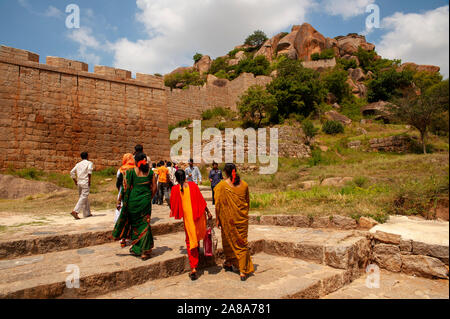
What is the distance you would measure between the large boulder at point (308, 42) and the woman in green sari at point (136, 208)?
47.5 meters

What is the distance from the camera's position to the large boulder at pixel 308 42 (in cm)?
4600

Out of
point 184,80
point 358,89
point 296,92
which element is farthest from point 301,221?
point 184,80

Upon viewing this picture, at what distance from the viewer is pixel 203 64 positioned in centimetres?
5650

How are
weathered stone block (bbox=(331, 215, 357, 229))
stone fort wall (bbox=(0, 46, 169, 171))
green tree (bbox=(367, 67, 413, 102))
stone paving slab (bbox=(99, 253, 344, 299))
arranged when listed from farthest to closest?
green tree (bbox=(367, 67, 413, 102)) < stone fort wall (bbox=(0, 46, 169, 171)) < weathered stone block (bbox=(331, 215, 357, 229)) < stone paving slab (bbox=(99, 253, 344, 299))

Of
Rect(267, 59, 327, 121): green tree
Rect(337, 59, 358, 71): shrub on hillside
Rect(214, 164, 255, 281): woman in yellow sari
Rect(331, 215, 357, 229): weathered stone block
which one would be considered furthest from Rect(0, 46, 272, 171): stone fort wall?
A: Rect(337, 59, 358, 71): shrub on hillside

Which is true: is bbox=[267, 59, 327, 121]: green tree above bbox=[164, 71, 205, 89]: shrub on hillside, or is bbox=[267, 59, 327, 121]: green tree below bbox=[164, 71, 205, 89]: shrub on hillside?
below

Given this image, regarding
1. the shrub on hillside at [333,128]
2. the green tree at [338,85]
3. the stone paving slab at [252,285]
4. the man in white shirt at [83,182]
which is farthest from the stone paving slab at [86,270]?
the green tree at [338,85]

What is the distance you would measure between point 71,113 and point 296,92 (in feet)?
68.5

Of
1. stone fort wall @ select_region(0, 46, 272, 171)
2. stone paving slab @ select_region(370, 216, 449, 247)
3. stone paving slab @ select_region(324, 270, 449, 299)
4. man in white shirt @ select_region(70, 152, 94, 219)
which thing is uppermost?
stone fort wall @ select_region(0, 46, 272, 171)

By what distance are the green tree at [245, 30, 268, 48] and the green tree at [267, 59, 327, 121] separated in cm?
3379

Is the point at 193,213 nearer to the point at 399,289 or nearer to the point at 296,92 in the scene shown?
the point at 399,289

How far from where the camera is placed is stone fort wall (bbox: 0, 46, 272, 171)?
1147 centimetres

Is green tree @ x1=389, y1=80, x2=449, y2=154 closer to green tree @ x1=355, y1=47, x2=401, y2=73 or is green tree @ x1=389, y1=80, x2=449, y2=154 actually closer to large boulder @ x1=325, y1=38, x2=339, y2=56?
green tree @ x1=355, y1=47, x2=401, y2=73
